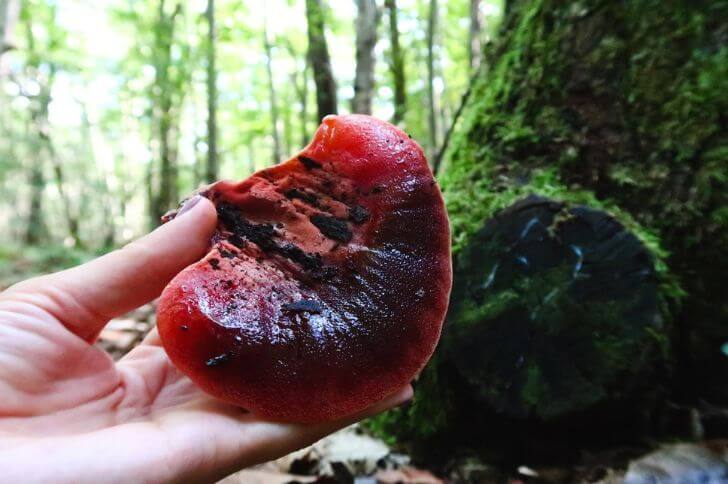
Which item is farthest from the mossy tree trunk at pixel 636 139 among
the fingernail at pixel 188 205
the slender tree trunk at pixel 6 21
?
the slender tree trunk at pixel 6 21

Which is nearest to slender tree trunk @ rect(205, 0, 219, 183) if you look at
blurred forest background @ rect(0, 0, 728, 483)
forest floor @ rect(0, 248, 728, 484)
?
blurred forest background @ rect(0, 0, 728, 483)

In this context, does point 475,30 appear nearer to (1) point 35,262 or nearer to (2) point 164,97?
(2) point 164,97

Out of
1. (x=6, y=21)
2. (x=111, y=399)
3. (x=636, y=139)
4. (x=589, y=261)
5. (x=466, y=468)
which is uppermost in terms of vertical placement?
(x=6, y=21)

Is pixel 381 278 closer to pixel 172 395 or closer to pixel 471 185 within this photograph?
pixel 172 395

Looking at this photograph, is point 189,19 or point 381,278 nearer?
point 381,278

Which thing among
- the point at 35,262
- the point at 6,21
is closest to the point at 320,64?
the point at 6,21

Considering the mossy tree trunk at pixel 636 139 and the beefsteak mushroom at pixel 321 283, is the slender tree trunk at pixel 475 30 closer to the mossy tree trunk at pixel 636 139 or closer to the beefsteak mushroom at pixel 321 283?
the mossy tree trunk at pixel 636 139

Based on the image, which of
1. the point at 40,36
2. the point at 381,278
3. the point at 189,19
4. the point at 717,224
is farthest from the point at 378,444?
the point at 40,36

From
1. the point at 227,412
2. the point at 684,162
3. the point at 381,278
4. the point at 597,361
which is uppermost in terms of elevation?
the point at 684,162
